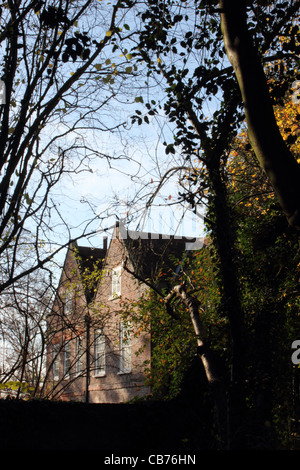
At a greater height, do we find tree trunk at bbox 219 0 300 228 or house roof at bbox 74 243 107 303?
house roof at bbox 74 243 107 303

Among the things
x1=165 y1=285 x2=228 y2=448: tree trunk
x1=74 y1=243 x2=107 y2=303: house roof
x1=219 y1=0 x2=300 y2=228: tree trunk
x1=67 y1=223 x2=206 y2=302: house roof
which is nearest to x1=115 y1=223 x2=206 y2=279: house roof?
x1=67 y1=223 x2=206 y2=302: house roof

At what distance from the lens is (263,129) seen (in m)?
3.62

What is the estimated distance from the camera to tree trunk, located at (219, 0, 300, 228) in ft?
11.6

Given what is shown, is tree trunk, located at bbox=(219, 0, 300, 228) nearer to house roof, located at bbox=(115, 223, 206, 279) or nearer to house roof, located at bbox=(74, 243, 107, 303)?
house roof, located at bbox=(74, 243, 107, 303)

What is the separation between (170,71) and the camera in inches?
273

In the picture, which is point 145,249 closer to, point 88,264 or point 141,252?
point 141,252

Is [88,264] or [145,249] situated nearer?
[145,249]

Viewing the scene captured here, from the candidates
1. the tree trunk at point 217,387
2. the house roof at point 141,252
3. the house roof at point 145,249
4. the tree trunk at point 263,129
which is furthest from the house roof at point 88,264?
the tree trunk at point 263,129

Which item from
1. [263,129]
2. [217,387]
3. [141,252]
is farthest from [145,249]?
[263,129]

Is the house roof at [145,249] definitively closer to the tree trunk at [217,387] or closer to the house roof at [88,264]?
the house roof at [88,264]

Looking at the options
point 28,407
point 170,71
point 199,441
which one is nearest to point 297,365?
point 199,441

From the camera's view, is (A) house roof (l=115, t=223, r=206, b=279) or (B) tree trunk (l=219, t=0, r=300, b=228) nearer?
(B) tree trunk (l=219, t=0, r=300, b=228)

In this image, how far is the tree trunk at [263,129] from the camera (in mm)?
3527

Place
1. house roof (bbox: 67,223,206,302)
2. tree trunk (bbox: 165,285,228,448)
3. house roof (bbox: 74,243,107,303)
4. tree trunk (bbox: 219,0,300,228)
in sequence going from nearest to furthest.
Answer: tree trunk (bbox: 219,0,300,228), tree trunk (bbox: 165,285,228,448), house roof (bbox: 67,223,206,302), house roof (bbox: 74,243,107,303)
